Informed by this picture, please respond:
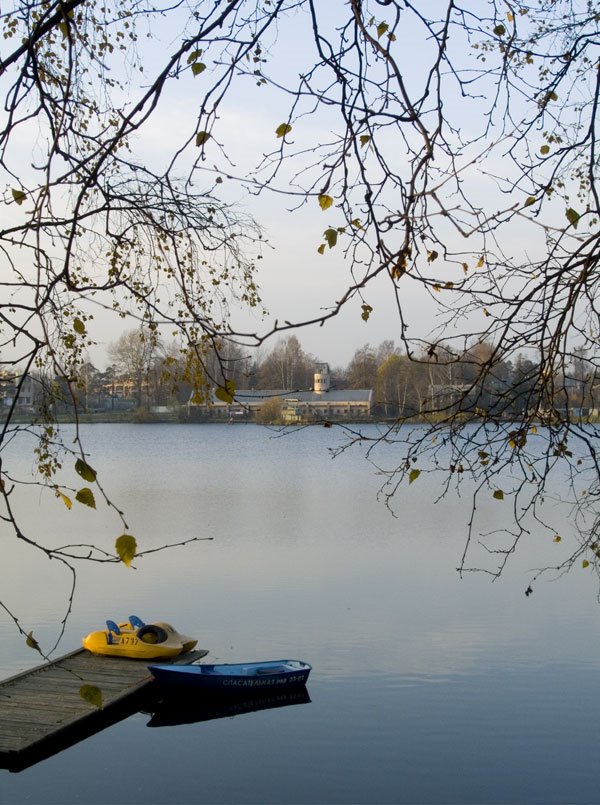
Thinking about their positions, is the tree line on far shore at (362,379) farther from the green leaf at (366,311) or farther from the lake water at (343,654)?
the lake water at (343,654)

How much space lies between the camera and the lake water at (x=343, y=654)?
1069 centimetres

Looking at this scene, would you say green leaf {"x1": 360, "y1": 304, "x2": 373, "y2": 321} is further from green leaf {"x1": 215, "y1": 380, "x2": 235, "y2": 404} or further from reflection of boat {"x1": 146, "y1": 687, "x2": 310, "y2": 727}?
reflection of boat {"x1": 146, "y1": 687, "x2": 310, "y2": 727}

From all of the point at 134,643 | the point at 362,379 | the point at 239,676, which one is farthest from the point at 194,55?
the point at 362,379

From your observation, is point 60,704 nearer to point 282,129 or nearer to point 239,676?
point 239,676

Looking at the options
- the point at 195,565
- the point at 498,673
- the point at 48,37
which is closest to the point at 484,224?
the point at 48,37

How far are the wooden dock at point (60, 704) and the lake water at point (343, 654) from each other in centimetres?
27

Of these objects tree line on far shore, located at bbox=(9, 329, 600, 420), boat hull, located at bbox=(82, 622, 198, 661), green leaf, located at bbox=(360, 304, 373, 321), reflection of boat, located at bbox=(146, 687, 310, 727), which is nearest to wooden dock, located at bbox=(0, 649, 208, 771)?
boat hull, located at bbox=(82, 622, 198, 661)

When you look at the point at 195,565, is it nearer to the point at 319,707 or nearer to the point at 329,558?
the point at 329,558

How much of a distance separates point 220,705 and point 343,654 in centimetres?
260

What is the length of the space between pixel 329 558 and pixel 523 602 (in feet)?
19.2

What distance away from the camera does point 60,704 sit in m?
10.9

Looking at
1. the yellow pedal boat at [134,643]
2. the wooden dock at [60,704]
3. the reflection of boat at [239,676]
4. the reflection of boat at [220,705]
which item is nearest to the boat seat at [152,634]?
the yellow pedal boat at [134,643]

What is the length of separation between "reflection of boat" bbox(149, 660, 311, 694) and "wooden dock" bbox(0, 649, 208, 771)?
0.44m

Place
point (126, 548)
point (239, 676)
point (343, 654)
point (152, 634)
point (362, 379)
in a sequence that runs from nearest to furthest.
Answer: point (126, 548)
point (239, 676)
point (152, 634)
point (343, 654)
point (362, 379)
